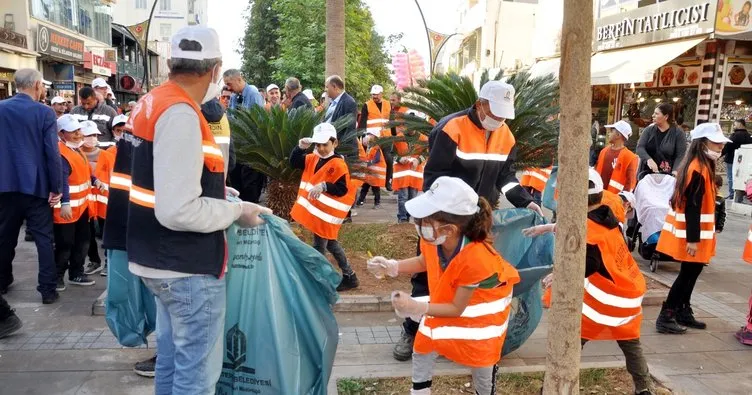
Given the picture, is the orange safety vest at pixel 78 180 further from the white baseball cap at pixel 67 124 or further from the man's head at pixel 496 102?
the man's head at pixel 496 102

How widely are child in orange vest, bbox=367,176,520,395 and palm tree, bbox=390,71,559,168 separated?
3362 millimetres

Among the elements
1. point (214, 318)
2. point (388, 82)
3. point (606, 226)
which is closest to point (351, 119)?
point (606, 226)

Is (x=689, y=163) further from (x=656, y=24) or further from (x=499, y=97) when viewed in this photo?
(x=656, y=24)

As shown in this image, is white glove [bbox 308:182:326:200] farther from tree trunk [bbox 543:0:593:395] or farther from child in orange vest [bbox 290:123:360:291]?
tree trunk [bbox 543:0:593:395]

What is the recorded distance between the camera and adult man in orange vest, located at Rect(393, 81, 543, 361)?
3.86 m

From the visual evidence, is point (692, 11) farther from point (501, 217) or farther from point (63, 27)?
point (63, 27)

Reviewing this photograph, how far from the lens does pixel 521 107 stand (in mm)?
6055

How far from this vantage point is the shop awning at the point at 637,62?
47.3ft

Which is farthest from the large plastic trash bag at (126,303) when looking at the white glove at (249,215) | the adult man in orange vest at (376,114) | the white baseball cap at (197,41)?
the adult man in orange vest at (376,114)

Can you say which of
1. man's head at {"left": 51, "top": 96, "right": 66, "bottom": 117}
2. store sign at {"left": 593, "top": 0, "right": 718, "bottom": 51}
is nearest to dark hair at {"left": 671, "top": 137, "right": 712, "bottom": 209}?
man's head at {"left": 51, "top": 96, "right": 66, "bottom": 117}

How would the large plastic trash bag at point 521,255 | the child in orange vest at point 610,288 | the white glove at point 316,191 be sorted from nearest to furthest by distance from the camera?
the child in orange vest at point 610,288
the large plastic trash bag at point 521,255
the white glove at point 316,191

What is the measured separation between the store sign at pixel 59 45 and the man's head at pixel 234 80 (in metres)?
19.9

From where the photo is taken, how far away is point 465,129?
401 cm

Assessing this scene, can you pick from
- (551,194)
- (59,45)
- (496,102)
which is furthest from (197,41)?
(59,45)
